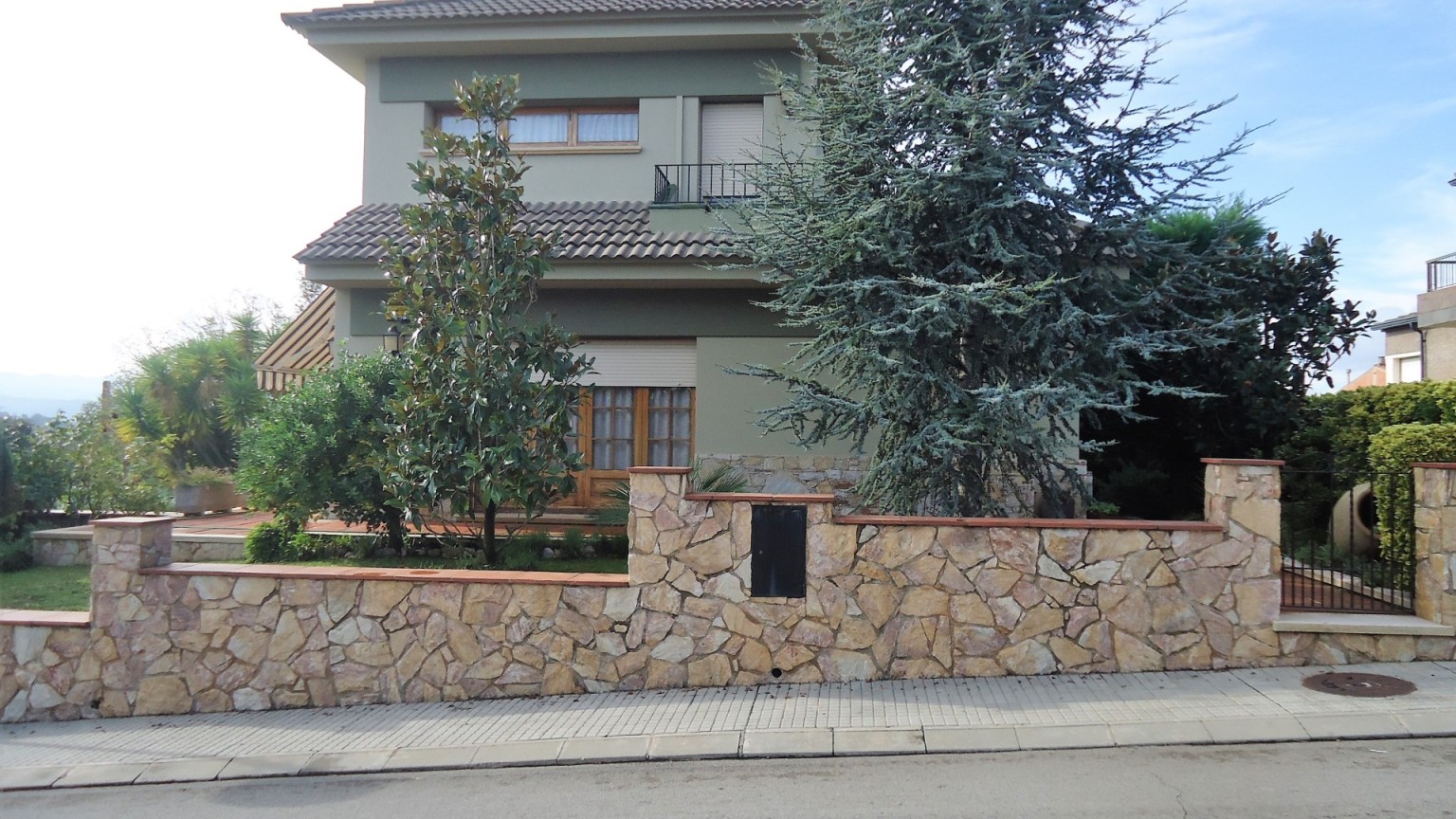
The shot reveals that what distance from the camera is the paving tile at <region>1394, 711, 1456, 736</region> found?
6281 mm

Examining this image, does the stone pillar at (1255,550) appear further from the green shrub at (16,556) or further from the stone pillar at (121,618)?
the green shrub at (16,556)

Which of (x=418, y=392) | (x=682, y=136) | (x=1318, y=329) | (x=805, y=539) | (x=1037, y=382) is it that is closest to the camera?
(x=805, y=539)

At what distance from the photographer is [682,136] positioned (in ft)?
47.1

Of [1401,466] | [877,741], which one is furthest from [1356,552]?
[877,741]

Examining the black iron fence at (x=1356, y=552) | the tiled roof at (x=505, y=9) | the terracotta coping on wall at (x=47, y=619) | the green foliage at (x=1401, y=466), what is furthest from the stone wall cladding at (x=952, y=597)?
the tiled roof at (x=505, y=9)

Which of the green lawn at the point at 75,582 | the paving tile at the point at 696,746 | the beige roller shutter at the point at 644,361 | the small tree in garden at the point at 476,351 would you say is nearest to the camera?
the paving tile at the point at 696,746

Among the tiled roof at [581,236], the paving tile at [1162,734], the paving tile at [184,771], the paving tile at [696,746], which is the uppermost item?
the tiled roof at [581,236]

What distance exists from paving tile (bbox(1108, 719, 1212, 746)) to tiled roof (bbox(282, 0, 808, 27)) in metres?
10.3

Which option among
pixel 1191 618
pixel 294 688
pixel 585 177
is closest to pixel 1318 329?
pixel 1191 618

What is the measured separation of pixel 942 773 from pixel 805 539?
2.26m

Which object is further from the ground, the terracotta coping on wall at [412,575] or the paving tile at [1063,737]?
the terracotta coping on wall at [412,575]

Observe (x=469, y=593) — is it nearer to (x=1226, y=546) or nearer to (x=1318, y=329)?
(x=1226, y=546)

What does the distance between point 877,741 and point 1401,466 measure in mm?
5854

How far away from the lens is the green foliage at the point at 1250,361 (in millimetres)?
11938
